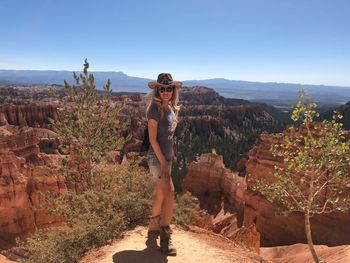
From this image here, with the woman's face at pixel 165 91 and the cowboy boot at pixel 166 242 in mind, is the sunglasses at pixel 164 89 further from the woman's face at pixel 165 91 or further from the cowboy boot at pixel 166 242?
the cowboy boot at pixel 166 242

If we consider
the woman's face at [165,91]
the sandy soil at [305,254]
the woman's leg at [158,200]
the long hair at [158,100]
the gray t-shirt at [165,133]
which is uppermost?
the woman's face at [165,91]

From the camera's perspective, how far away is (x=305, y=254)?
14781 mm

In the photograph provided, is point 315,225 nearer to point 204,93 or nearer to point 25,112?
point 25,112

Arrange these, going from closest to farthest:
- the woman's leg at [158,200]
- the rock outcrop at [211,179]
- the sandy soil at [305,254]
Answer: the woman's leg at [158,200], the sandy soil at [305,254], the rock outcrop at [211,179]

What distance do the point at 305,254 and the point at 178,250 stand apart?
35.5 feet

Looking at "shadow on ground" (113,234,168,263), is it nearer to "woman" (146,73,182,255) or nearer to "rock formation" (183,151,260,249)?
"woman" (146,73,182,255)

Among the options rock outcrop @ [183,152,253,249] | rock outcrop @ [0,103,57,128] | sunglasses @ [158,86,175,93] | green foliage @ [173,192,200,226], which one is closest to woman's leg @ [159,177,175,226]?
sunglasses @ [158,86,175,93]

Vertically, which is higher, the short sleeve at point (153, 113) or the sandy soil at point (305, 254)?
the short sleeve at point (153, 113)

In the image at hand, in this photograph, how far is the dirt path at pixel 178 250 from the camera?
18.7 feet

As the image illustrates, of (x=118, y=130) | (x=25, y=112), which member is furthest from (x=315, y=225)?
(x=25, y=112)

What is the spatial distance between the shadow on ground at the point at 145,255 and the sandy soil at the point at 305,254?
8.23 meters

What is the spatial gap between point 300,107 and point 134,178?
438 centimetres

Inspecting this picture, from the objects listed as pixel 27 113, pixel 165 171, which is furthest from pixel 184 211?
pixel 27 113

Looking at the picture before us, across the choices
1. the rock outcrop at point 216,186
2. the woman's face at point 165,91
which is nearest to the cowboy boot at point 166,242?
the woman's face at point 165,91
